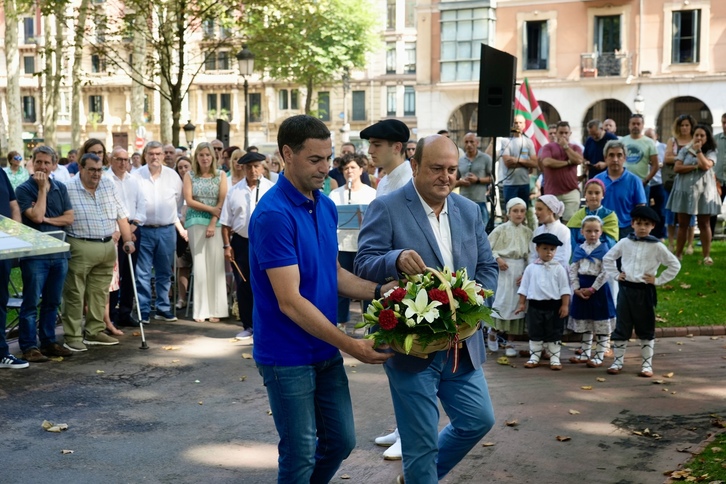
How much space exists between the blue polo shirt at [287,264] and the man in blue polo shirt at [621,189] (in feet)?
28.6

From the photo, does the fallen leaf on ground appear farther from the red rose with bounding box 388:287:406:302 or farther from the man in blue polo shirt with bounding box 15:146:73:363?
the red rose with bounding box 388:287:406:302

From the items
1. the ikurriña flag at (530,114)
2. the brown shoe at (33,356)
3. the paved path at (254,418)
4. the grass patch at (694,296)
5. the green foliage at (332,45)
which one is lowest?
the paved path at (254,418)

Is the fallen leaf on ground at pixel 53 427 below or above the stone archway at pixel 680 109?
below

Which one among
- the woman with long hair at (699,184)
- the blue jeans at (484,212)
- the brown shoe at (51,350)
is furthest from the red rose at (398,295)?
the woman with long hair at (699,184)

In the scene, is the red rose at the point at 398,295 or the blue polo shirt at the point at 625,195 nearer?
the red rose at the point at 398,295

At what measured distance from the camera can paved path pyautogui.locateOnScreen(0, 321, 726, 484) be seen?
7020mm

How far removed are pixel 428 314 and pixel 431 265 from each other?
74 centimetres

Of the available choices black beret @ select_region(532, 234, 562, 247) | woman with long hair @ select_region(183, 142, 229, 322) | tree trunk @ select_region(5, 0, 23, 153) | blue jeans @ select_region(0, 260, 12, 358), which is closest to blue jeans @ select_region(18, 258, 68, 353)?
blue jeans @ select_region(0, 260, 12, 358)

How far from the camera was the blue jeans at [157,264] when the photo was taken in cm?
1309

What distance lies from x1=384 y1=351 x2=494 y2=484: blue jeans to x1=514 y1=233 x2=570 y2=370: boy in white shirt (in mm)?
4967

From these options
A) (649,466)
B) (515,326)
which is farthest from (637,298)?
(649,466)

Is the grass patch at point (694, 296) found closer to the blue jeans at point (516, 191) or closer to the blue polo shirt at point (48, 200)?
the blue jeans at point (516, 191)

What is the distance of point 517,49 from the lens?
46.4m

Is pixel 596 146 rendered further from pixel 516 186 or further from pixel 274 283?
pixel 274 283
